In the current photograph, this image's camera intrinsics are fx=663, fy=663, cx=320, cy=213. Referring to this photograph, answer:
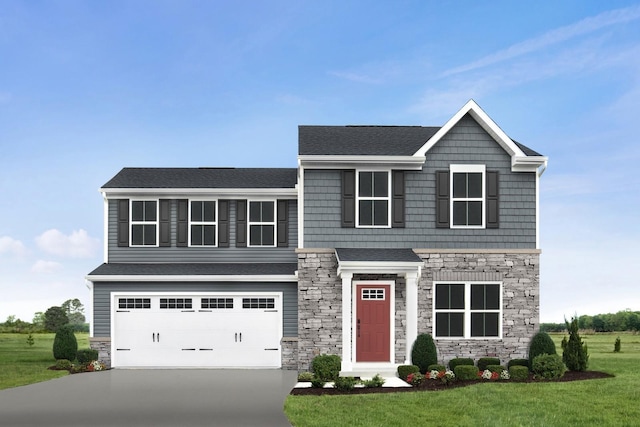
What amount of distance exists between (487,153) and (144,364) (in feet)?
46.9

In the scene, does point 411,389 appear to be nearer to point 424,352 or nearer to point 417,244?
point 424,352

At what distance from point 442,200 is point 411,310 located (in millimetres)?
3764

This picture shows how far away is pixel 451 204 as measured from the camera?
2158 centimetres

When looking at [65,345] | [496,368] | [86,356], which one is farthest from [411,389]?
[65,345]

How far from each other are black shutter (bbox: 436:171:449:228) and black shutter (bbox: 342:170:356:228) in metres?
2.74

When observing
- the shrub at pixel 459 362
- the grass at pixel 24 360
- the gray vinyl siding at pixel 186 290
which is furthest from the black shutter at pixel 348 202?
the grass at pixel 24 360

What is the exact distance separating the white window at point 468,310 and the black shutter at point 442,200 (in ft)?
6.67

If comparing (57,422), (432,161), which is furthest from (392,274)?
(57,422)

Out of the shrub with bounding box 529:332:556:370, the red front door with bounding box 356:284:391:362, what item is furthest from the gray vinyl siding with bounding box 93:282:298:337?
the shrub with bounding box 529:332:556:370

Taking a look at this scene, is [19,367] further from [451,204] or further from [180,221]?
[451,204]

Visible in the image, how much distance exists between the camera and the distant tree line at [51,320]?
142 feet

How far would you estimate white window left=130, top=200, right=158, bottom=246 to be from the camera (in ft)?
84.4

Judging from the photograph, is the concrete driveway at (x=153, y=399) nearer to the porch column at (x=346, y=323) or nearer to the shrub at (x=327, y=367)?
the shrub at (x=327, y=367)

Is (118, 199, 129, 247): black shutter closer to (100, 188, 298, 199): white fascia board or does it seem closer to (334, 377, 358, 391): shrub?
(100, 188, 298, 199): white fascia board
